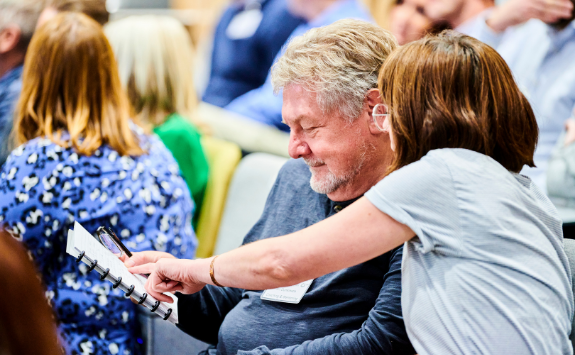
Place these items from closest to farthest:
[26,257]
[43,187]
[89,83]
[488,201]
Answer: [26,257], [488,201], [43,187], [89,83]

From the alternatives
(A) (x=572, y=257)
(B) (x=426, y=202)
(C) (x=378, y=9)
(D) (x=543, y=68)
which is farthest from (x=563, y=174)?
(C) (x=378, y=9)

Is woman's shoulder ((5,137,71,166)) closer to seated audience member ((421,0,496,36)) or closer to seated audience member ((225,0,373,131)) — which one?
seated audience member ((225,0,373,131))

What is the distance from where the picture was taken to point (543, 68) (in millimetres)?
2355

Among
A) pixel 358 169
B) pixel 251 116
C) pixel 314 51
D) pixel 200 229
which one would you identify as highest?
pixel 314 51

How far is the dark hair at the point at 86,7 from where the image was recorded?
2.72 metres

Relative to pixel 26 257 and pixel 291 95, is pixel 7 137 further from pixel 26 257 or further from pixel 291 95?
pixel 26 257

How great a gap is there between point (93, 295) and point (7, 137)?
41.0 inches

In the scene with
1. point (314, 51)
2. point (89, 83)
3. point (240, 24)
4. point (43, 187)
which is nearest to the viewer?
point (314, 51)

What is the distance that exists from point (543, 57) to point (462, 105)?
1577 millimetres

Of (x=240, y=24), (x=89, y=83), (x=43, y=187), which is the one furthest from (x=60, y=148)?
(x=240, y=24)

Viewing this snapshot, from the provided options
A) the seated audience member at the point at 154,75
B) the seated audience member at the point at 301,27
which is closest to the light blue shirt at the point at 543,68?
the seated audience member at the point at 301,27

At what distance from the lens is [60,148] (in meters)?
1.65

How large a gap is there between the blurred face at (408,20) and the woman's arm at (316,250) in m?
1.96

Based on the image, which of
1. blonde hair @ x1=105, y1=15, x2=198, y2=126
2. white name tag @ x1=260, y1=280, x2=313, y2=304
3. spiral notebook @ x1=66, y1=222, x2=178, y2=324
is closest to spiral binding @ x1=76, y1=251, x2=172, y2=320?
spiral notebook @ x1=66, y1=222, x2=178, y2=324
